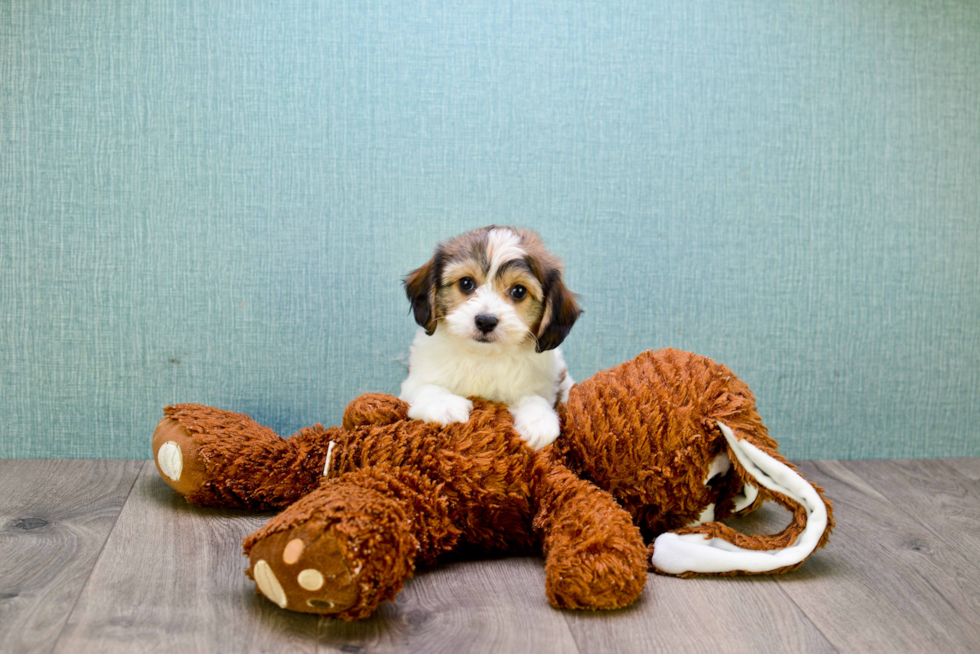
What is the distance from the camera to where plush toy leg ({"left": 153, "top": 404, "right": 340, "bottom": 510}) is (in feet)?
6.32

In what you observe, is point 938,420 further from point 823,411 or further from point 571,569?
point 571,569

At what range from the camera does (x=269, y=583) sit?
1357mm

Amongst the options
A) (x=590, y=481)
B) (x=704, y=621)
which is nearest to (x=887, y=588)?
(x=704, y=621)

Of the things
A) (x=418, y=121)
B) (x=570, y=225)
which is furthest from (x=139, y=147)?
(x=570, y=225)

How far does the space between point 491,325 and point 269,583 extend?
67 centimetres

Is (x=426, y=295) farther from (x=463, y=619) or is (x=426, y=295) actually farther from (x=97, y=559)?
(x=97, y=559)

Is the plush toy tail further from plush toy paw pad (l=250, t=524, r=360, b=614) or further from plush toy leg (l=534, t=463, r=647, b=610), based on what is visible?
plush toy paw pad (l=250, t=524, r=360, b=614)

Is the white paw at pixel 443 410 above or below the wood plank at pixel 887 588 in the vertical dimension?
above

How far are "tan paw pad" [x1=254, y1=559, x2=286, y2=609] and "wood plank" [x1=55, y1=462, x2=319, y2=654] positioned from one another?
6 centimetres

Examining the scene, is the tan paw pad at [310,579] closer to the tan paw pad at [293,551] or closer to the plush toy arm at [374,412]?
the tan paw pad at [293,551]

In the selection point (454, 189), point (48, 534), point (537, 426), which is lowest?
point (48, 534)

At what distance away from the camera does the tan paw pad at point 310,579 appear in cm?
132

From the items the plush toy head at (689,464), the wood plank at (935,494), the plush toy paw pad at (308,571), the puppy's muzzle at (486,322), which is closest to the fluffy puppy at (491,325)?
the puppy's muzzle at (486,322)

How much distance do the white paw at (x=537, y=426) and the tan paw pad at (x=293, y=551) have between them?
0.57m
